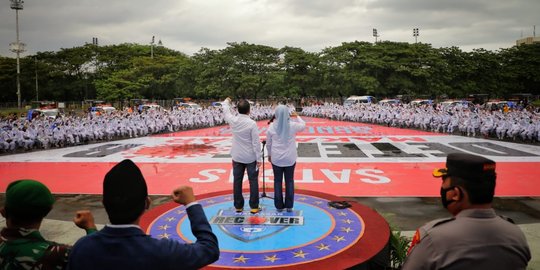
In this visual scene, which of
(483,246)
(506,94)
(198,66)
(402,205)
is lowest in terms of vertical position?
(402,205)

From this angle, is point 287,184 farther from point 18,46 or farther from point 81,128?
point 18,46

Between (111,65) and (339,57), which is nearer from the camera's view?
(339,57)

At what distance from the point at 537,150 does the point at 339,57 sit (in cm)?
3255

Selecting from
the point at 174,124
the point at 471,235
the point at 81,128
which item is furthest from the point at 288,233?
the point at 174,124

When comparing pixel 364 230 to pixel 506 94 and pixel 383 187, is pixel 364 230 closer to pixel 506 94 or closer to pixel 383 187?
pixel 383 187

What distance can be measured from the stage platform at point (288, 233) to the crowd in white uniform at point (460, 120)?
1275cm

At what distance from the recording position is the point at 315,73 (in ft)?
150

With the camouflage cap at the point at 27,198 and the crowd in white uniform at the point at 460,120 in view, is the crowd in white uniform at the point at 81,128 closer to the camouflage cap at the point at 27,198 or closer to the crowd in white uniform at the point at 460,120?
the crowd in white uniform at the point at 460,120

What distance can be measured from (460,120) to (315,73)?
2856cm

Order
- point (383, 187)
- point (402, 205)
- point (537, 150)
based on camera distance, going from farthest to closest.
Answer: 1. point (537, 150)
2. point (383, 187)
3. point (402, 205)

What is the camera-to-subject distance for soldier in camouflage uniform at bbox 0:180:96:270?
1979mm

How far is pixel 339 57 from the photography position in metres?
44.2

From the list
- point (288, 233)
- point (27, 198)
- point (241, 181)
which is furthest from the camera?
point (241, 181)

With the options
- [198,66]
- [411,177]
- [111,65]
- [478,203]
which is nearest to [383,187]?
[411,177]
